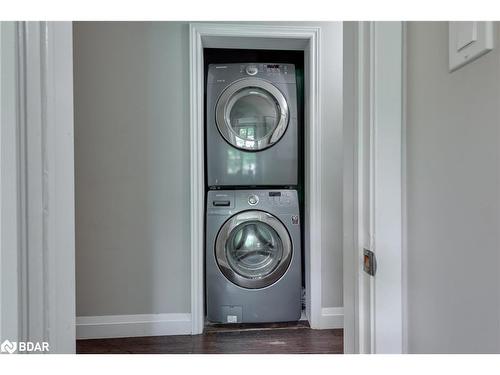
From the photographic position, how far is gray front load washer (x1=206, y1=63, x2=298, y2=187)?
1.98m

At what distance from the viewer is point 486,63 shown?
1.53ft

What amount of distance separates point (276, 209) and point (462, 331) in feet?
4.78

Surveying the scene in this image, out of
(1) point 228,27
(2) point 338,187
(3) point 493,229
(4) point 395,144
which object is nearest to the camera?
(3) point 493,229

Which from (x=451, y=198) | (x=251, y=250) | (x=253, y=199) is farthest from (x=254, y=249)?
(x=451, y=198)

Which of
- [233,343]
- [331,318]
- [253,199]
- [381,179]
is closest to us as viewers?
[381,179]

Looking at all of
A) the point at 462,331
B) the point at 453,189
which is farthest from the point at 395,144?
the point at 462,331

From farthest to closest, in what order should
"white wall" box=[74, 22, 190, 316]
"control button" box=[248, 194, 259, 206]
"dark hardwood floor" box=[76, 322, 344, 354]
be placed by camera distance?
"control button" box=[248, 194, 259, 206]
"white wall" box=[74, 22, 190, 316]
"dark hardwood floor" box=[76, 322, 344, 354]

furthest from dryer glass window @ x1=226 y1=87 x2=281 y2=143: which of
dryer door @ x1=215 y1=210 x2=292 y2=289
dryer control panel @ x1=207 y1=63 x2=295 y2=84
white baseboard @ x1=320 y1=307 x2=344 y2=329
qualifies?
white baseboard @ x1=320 y1=307 x2=344 y2=329

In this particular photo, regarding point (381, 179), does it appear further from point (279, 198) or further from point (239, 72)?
point (239, 72)

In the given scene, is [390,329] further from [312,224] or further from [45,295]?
[312,224]

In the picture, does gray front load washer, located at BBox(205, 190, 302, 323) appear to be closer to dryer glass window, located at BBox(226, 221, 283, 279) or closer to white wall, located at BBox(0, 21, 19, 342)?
dryer glass window, located at BBox(226, 221, 283, 279)

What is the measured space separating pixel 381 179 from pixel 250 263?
1476 mm

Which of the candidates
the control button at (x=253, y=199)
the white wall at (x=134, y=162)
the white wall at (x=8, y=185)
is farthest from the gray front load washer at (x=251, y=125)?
the white wall at (x=8, y=185)

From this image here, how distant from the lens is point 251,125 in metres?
2.04
